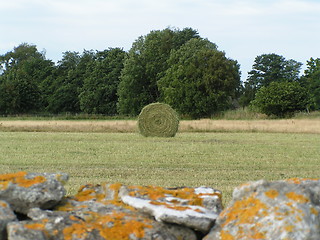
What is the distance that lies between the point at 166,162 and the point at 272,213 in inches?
489

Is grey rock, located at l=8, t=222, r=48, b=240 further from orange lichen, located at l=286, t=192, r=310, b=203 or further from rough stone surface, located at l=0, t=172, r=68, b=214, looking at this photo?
orange lichen, located at l=286, t=192, r=310, b=203

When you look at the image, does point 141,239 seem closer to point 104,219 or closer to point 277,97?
point 104,219

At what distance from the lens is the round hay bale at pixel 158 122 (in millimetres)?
29734

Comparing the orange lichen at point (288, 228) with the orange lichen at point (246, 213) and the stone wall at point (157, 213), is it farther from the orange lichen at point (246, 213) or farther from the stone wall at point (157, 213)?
the orange lichen at point (246, 213)

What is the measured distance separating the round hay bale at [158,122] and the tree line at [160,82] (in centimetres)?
4297

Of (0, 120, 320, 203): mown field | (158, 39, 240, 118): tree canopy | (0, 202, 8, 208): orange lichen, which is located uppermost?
(158, 39, 240, 118): tree canopy

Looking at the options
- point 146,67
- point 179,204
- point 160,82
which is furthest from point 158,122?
point 146,67

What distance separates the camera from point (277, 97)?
7450 cm

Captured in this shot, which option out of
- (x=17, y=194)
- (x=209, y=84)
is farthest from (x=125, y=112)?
(x=17, y=194)

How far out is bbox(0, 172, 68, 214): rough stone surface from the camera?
5230 mm

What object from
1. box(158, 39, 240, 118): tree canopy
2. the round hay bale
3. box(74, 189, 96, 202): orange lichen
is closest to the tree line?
box(158, 39, 240, 118): tree canopy

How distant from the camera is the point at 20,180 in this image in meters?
5.39

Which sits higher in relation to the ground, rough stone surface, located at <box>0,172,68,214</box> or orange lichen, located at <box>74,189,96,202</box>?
rough stone surface, located at <box>0,172,68,214</box>

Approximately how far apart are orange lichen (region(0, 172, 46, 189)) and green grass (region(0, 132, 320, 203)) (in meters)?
4.86
